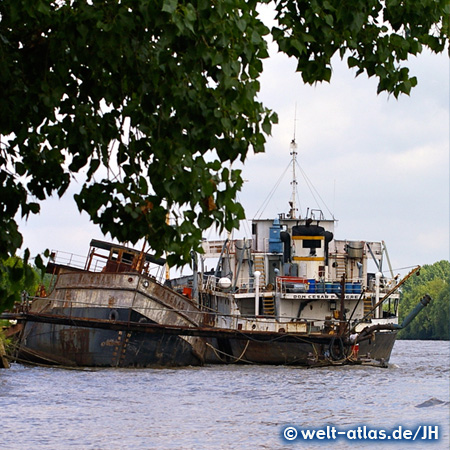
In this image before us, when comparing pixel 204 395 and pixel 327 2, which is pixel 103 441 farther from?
pixel 327 2

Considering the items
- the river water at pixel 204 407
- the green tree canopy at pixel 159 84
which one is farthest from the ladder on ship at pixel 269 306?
the green tree canopy at pixel 159 84

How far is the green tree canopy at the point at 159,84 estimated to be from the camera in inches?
230

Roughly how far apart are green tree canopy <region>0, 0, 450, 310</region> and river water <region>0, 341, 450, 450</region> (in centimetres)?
1141

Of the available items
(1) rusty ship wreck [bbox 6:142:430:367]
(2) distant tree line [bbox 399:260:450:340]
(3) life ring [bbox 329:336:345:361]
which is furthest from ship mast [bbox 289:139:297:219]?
(2) distant tree line [bbox 399:260:450:340]

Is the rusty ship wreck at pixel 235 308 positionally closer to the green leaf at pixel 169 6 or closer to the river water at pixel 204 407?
the river water at pixel 204 407

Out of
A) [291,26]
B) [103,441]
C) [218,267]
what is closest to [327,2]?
[291,26]

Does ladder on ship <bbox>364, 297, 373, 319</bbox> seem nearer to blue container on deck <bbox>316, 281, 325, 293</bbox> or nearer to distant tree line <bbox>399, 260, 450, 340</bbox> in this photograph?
blue container on deck <bbox>316, 281, 325, 293</bbox>

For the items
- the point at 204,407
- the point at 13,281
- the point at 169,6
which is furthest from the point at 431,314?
the point at 169,6

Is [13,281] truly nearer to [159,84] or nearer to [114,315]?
[159,84]

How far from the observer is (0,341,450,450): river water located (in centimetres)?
1802

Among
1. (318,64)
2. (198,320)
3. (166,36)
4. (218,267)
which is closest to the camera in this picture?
(166,36)

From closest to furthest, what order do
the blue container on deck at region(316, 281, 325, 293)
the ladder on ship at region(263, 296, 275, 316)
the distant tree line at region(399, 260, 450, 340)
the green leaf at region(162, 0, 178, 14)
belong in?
the green leaf at region(162, 0, 178, 14) < the blue container on deck at region(316, 281, 325, 293) < the ladder on ship at region(263, 296, 275, 316) < the distant tree line at region(399, 260, 450, 340)

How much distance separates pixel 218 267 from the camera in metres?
50.2

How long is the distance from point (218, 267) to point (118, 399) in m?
25.6
